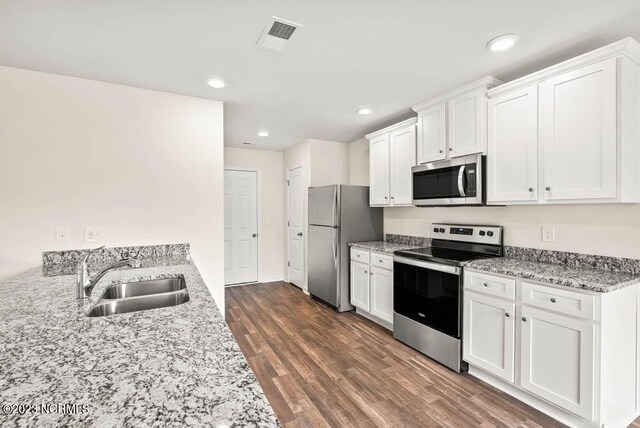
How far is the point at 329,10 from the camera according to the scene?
1585 mm

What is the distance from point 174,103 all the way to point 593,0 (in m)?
2.97

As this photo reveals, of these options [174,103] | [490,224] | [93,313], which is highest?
[174,103]

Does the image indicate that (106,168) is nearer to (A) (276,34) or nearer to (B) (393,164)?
(A) (276,34)

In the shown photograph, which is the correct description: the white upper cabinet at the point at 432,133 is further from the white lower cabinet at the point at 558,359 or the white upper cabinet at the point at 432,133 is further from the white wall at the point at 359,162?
the white lower cabinet at the point at 558,359

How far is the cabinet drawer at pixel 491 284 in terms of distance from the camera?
2.03 m

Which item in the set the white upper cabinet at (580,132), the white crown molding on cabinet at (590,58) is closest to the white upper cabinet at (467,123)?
the white crown molding on cabinet at (590,58)

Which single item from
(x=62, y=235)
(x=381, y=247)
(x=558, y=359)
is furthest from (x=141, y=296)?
(x=558, y=359)

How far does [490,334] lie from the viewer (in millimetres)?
2156

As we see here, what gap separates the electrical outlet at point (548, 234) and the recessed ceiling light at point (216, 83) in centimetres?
287

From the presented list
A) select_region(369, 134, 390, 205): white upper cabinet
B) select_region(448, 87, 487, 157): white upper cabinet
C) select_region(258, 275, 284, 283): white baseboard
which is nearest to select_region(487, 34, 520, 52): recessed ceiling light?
select_region(448, 87, 487, 157): white upper cabinet

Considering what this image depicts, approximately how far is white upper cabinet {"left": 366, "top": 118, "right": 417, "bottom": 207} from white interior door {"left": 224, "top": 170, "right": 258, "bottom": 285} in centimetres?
232

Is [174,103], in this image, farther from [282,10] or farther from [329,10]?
[329,10]

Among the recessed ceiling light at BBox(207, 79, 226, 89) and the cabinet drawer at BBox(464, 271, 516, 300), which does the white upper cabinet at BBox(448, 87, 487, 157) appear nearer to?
the cabinet drawer at BBox(464, 271, 516, 300)

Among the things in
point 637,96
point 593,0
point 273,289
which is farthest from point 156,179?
point 637,96
